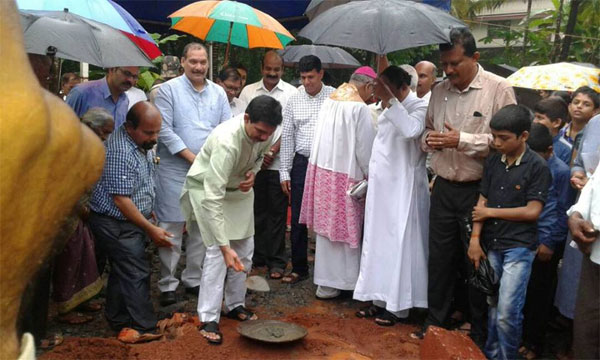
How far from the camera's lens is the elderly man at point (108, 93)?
186 inches

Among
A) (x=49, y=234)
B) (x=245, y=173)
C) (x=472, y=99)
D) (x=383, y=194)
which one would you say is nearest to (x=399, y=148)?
(x=383, y=194)

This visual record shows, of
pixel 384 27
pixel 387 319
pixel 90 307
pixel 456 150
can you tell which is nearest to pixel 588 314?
pixel 456 150

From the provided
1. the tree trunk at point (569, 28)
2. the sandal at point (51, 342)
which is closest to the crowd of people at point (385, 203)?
the sandal at point (51, 342)

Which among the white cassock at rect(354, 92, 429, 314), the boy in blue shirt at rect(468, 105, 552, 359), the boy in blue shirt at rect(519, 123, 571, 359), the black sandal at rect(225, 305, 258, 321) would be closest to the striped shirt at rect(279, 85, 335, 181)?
the white cassock at rect(354, 92, 429, 314)

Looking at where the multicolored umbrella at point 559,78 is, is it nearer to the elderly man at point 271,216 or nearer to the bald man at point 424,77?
the bald man at point 424,77

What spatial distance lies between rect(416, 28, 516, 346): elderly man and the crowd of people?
11mm

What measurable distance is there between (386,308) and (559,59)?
8.37 metres

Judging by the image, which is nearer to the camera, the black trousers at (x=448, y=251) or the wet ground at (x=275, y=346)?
the wet ground at (x=275, y=346)

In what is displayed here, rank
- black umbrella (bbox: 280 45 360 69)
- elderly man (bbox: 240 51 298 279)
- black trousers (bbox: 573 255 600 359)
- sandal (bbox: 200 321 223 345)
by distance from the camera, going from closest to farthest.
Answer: black trousers (bbox: 573 255 600 359) → sandal (bbox: 200 321 223 345) → elderly man (bbox: 240 51 298 279) → black umbrella (bbox: 280 45 360 69)

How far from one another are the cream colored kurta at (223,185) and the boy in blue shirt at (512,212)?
1.79m

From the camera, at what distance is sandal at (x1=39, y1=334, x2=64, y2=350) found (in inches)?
161

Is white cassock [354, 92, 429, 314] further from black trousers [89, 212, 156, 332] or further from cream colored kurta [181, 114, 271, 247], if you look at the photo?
black trousers [89, 212, 156, 332]

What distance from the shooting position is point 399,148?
4941 millimetres

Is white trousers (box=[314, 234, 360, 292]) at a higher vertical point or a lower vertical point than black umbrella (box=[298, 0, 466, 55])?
lower
